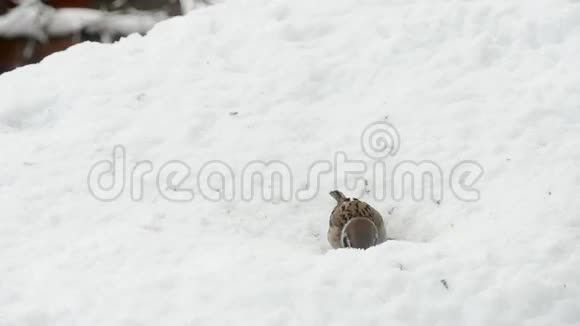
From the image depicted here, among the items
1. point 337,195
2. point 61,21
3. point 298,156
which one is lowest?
point 337,195

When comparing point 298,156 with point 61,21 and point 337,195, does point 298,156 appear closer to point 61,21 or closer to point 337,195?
point 337,195

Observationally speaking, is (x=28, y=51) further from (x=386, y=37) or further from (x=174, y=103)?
(x=386, y=37)

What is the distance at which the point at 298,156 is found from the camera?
4.37 metres

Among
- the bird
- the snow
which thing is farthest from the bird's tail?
the snow

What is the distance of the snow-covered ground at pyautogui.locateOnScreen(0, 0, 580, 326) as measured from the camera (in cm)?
327

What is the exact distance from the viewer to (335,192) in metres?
4.07

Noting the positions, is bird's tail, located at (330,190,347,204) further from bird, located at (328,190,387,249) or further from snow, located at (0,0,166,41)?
snow, located at (0,0,166,41)

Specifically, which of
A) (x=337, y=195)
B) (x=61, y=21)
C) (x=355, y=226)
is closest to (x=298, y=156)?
(x=337, y=195)

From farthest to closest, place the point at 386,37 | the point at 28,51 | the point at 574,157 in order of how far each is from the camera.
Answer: the point at 28,51 → the point at 386,37 → the point at 574,157

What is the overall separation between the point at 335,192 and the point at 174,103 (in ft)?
4.54

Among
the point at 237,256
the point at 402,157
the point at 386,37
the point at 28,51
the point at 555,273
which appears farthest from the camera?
the point at 28,51

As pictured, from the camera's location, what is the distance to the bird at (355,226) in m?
3.72

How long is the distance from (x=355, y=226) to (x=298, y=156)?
0.81 metres

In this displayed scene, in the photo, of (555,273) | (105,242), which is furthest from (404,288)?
(105,242)
